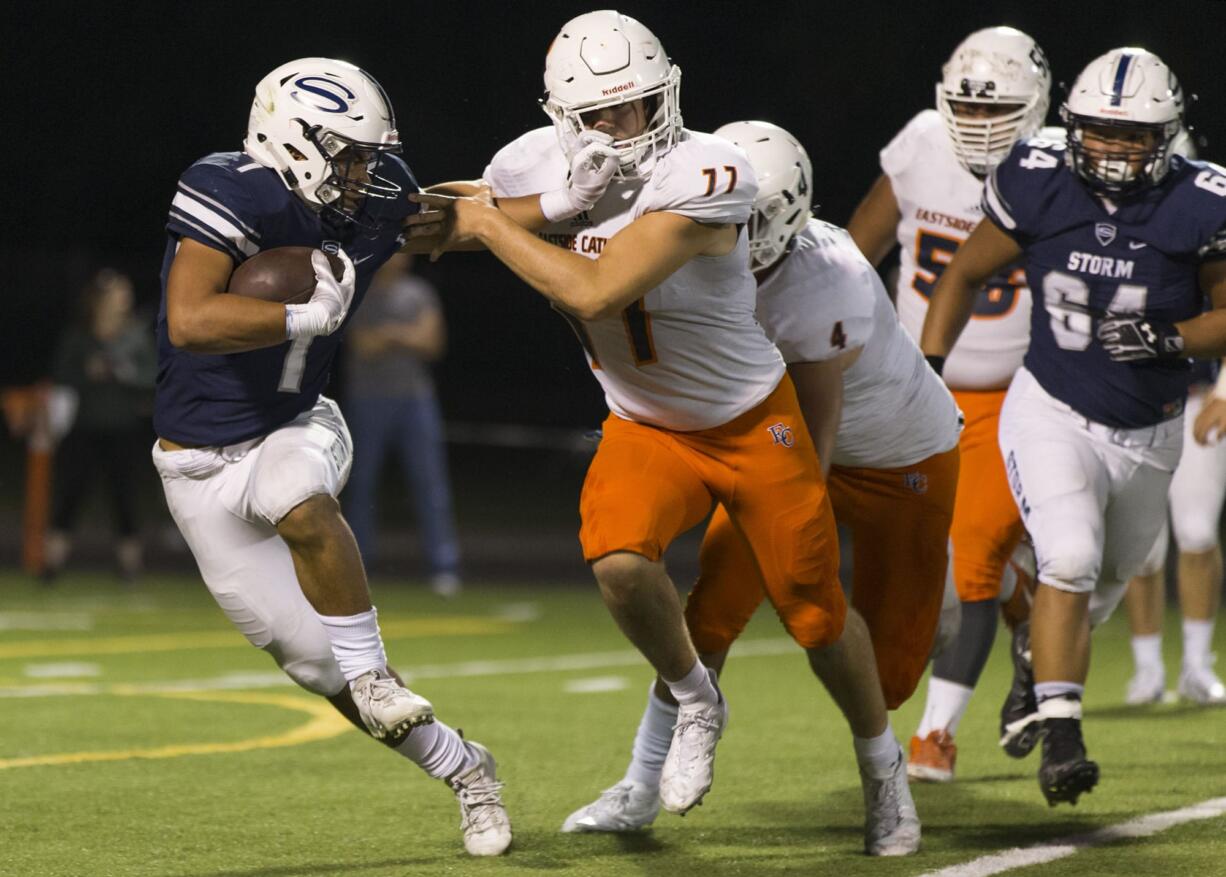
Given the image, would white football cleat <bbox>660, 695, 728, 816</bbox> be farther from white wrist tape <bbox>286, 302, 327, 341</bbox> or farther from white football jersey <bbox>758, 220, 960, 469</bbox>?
white wrist tape <bbox>286, 302, 327, 341</bbox>

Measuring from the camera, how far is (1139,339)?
4.94 meters

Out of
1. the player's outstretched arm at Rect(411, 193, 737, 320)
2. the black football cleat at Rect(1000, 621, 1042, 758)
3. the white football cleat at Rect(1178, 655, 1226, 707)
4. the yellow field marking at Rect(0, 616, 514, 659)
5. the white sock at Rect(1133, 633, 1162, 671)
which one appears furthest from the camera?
the yellow field marking at Rect(0, 616, 514, 659)

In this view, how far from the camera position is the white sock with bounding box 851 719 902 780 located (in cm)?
456

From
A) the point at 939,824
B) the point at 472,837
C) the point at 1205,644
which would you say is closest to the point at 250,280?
the point at 472,837

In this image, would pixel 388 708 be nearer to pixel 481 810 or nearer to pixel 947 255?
pixel 481 810

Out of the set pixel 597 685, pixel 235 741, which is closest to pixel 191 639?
pixel 597 685

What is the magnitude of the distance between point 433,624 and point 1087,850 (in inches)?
214

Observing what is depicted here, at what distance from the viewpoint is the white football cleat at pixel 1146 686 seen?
23.1 feet

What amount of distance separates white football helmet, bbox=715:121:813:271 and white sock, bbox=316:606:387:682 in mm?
1242

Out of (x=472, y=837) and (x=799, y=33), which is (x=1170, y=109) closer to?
(x=472, y=837)

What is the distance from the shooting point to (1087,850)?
4469 millimetres

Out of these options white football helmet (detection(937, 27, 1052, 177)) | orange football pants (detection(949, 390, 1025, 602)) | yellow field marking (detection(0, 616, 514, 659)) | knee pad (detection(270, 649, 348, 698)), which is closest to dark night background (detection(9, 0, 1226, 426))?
yellow field marking (detection(0, 616, 514, 659))

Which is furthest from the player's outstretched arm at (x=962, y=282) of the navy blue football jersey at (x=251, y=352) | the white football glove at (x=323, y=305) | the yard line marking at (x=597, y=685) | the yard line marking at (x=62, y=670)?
the yard line marking at (x=62, y=670)

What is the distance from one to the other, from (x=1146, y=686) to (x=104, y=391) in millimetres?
6653
